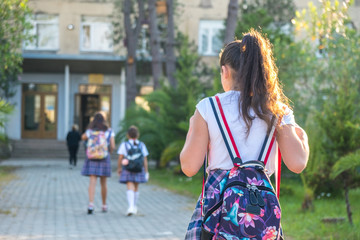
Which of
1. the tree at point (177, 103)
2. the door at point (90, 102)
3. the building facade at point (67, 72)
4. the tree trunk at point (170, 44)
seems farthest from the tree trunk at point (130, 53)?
the door at point (90, 102)

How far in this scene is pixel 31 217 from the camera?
10703mm

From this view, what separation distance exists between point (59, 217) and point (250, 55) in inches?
314

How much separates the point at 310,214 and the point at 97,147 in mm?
3854

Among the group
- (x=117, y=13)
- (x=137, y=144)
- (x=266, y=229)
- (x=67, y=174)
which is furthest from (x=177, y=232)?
(x=117, y=13)

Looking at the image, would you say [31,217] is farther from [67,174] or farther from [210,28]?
[210,28]

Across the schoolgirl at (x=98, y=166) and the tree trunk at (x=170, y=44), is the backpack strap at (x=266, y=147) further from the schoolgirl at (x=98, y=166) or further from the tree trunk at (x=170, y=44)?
the tree trunk at (x=170, y=44)

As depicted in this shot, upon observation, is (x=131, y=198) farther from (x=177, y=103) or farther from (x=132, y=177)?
(x=177, y=103)

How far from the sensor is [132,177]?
442 inches

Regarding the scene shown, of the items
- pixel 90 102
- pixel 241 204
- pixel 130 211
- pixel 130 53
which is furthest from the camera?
pixel 90 102

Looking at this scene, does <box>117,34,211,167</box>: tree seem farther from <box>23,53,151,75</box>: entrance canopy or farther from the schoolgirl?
<box>23,53,151,75</box>: entrance canopy

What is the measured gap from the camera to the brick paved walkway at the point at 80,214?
9.02m

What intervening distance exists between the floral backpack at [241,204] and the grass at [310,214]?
4993 millimetres

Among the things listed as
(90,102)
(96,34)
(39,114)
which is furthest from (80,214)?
(39,114)

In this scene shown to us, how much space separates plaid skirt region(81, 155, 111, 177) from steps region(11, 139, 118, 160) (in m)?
20.7
